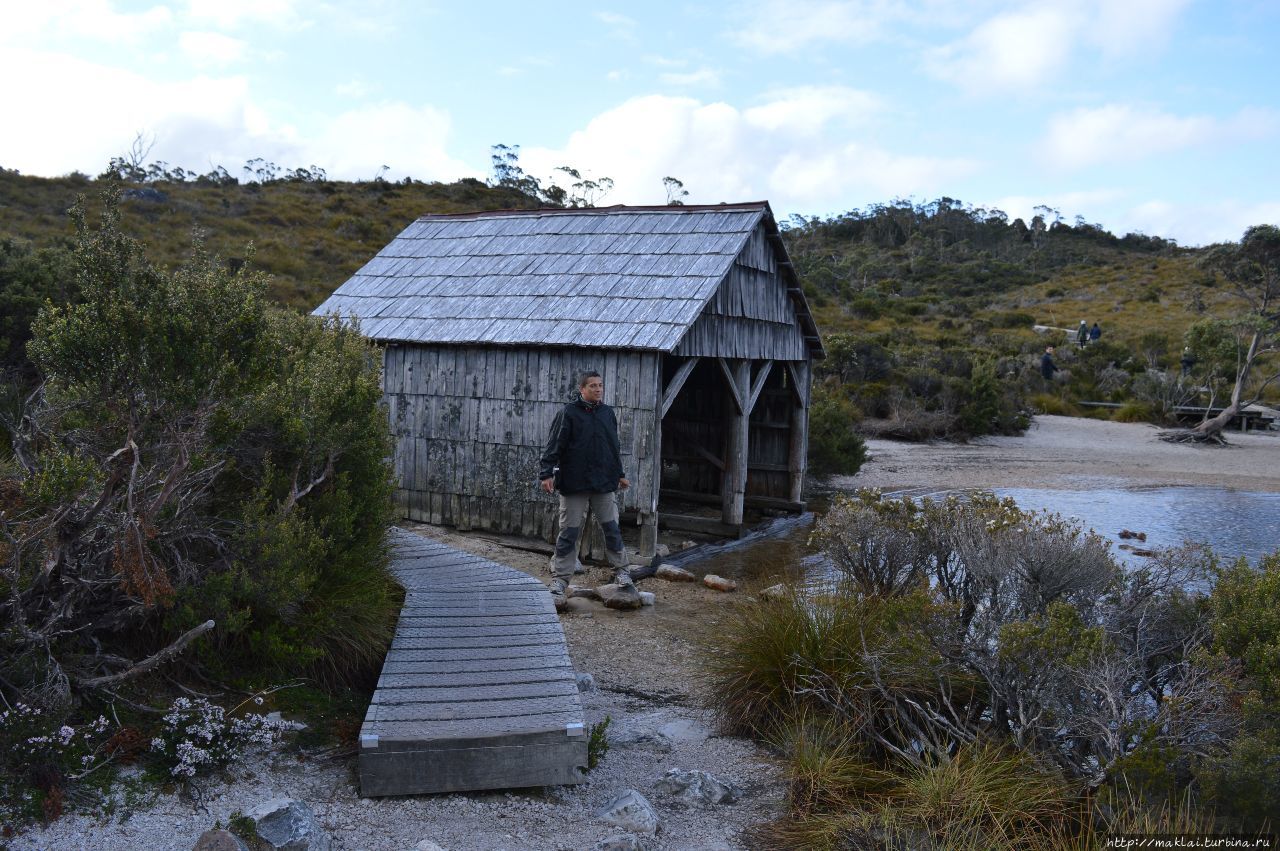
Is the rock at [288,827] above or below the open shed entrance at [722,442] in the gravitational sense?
below

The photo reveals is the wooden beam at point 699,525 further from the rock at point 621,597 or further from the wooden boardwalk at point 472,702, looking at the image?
the wooden boardwalk at point 472,702

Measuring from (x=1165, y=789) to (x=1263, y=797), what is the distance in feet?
1.15

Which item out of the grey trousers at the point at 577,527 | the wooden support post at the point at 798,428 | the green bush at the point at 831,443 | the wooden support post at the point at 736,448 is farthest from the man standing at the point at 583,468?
the green bush at the point at 831,443

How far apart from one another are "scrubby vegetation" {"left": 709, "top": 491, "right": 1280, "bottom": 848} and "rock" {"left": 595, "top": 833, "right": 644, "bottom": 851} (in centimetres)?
64

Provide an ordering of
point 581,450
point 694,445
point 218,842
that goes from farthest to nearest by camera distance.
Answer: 1. point 694,445
2. point 581,450
3. point 218,842

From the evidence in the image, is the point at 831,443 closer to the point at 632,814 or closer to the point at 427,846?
the point at 632,814

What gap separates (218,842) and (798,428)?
38.0ft

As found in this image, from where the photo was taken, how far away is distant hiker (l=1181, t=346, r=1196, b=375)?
3067 centimetres

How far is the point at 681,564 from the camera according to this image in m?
11.1

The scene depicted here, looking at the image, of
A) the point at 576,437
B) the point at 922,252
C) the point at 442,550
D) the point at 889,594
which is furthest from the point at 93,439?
the point at 922,252

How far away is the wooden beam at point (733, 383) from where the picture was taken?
1180 centimetres

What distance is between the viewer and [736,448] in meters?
12.5

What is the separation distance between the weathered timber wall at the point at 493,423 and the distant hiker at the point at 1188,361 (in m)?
26.3

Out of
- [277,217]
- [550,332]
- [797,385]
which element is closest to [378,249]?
[277,217]
